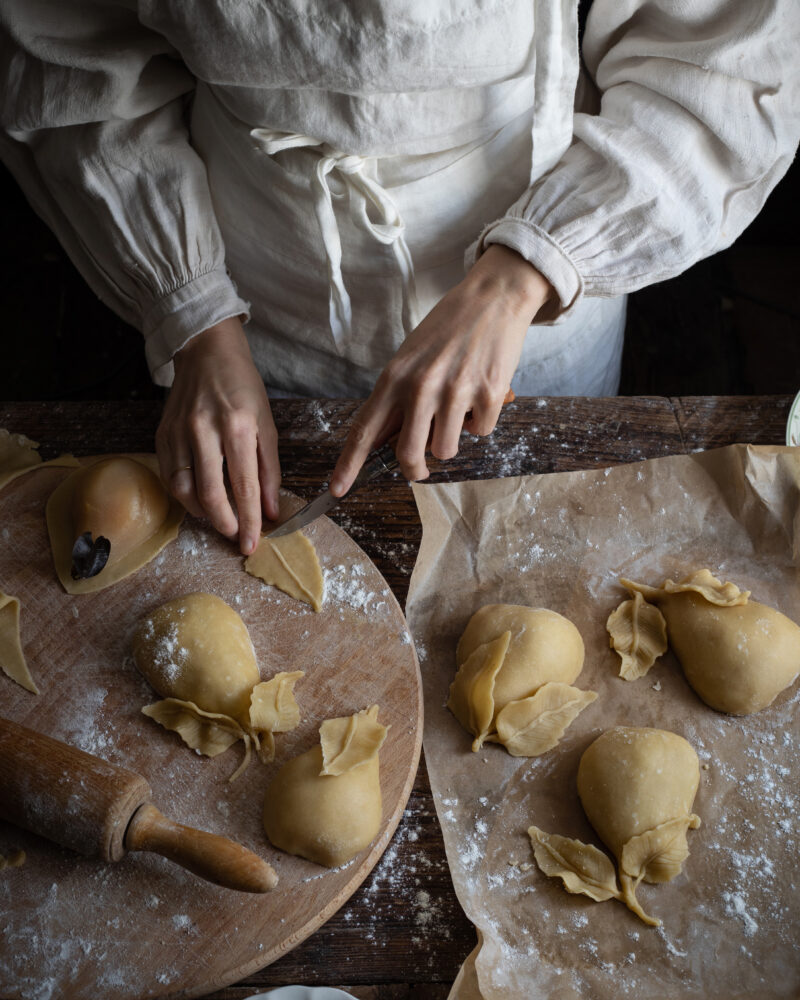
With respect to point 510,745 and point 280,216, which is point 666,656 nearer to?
point 510,745

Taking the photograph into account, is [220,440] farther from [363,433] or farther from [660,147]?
[660,147]

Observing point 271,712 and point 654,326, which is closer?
point 271,712

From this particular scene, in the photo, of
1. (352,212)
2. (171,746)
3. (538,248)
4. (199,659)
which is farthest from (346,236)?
(171,746)

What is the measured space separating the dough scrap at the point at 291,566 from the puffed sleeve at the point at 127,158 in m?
0.33

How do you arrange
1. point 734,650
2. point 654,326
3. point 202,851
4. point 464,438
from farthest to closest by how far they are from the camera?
1. point 654,326
2. point 464,438
3. point 734,650
4. point 202,851

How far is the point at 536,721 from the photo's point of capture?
1045 mm

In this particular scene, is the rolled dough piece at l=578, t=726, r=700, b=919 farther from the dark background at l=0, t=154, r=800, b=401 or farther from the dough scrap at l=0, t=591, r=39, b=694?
the dark background at l=0, t=154, r=800, b=401

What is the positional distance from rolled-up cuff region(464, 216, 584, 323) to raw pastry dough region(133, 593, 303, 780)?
614mm

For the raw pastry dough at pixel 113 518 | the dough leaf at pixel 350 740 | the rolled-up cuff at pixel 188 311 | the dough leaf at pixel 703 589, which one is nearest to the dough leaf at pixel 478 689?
the dough leaf at pixel 350 740

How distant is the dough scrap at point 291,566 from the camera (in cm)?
110

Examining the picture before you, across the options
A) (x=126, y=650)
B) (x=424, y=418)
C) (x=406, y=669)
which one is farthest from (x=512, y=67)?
(x=126, y=650)

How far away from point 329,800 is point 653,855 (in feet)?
1.25

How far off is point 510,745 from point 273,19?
2.98 feet

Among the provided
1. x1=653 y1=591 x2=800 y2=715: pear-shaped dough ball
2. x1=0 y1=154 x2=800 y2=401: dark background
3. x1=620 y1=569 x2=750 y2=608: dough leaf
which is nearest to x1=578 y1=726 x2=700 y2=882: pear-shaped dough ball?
x1=653 y1=591 x2=800 y2=715: pear-shaped dough ball
